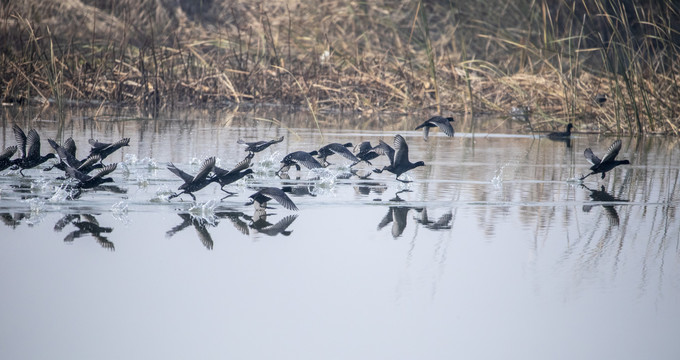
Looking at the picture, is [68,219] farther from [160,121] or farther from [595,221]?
[160,121]

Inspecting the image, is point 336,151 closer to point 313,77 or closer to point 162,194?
point 162,194

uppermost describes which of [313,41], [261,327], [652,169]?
[313,41]

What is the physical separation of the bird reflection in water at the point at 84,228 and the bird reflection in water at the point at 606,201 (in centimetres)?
209

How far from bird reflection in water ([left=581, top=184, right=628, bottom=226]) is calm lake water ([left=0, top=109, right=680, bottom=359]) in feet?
0.05

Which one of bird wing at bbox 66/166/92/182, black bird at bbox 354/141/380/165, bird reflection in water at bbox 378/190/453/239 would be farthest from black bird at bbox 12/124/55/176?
bird reflection in water at bbox 378/190/453/239

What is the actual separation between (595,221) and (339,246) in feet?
4.15

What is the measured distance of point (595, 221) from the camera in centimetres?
390

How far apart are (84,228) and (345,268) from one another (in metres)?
1.17

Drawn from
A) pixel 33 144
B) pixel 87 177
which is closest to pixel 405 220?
pixel 87 177

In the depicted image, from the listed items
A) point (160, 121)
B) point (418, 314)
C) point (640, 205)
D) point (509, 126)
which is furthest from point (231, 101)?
point (418, 314)

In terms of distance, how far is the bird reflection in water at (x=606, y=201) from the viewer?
3987 millimetres

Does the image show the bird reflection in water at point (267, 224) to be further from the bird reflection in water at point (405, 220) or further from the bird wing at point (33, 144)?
the bird wing at point (33, 144)

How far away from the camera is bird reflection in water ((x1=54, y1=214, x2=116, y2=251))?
3.29 m

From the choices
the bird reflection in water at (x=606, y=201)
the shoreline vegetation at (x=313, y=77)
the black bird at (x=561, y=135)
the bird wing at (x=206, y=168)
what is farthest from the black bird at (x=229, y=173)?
the shoreline vegetation at (x=313, y=77)
